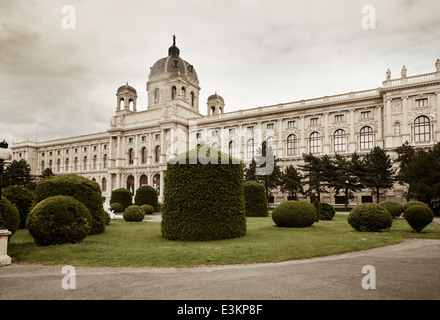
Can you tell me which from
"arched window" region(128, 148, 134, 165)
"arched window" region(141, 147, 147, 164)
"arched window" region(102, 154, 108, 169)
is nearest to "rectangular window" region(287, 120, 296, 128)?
"arched window" region(141, 147, 147, 164)

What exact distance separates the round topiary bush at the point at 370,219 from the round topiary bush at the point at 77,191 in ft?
38.4

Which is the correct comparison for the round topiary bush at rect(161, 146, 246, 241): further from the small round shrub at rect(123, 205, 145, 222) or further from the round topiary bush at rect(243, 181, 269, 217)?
the round topiary bush at rect(243, 181, 269, 217)

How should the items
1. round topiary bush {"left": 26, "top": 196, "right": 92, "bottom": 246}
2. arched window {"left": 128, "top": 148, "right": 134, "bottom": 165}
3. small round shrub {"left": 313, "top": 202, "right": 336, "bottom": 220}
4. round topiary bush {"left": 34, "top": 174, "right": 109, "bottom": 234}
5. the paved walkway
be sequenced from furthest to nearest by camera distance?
1. arched window {"left": 128, "top": 148, "right": 134, "bottom": 165}
2. small round shrub {"left": 313, "top": 202, "right": 336, "bottom": 220}
3. round topiary bush {"left": 34, "top": 174, "right": 109, "bottom": 234}
4. round topiary bush {"left": 26, "top": 196, "right": 92, "bottom": 246}
5. the paved walkway

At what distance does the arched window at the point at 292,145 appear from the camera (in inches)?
1908

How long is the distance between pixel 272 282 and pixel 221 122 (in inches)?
1967

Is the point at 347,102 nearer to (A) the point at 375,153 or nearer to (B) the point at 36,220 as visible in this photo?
(A) the point at 375,153

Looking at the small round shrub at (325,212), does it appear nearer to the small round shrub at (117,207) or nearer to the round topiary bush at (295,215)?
the round topiary bush at (295,215)

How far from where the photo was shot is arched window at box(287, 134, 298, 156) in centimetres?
4847

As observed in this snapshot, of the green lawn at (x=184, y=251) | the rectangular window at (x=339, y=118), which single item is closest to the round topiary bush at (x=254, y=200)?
the green lawn at (x=184, y=251)

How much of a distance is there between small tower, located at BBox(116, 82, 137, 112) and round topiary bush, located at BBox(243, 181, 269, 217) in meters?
48.9

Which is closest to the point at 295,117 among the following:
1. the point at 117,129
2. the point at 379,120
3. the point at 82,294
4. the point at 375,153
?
the point at 379,120

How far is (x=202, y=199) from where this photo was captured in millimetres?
11641

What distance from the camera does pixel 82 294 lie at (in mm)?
5305

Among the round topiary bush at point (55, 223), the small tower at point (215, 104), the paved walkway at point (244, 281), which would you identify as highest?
the small tower at point (215, 104)
